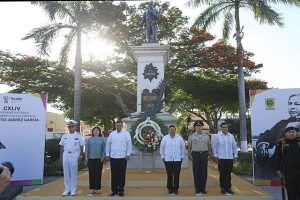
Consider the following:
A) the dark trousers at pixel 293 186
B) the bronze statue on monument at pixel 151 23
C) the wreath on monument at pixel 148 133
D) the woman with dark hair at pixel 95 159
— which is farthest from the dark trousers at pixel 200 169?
the bronze statue on monument at pixel 151 23

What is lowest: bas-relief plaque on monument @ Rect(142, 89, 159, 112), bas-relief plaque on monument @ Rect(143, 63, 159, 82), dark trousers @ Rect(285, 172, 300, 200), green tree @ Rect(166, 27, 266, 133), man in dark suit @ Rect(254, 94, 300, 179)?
dark trousers @ Rect(285, 172, 300, 200)

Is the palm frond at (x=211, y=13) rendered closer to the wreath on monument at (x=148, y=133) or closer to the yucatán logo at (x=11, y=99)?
the wreath on monument at (x=148, y=133)

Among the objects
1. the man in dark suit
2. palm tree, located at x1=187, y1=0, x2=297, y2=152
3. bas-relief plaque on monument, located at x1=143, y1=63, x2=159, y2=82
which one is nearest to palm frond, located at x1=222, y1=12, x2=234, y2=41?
palm tree, located at x1=187, y1=0, x2=297, y2=152

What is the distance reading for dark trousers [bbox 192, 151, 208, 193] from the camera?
811 centimetres

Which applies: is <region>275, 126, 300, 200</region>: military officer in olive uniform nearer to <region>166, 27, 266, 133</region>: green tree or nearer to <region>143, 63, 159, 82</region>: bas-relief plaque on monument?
<region>143, 63, 159, 82</region>: bas-relief plaque on monument

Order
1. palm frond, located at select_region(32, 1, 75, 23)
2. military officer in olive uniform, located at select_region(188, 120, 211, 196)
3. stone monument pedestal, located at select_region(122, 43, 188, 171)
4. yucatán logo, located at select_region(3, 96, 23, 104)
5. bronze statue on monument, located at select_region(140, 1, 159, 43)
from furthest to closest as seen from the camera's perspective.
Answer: palm frond, located at select_region(32, 1, 75, 23) → bronze statue on monument, located at select_region(140, 1, 159, 43) → stone monument pedestal, located at select_region(122, 43, 188, 171) → yucatán logo, located at select_region(3, 96, 23, 104) → military officer in olive uniform, located at select_region(188, 120, 211, 196)

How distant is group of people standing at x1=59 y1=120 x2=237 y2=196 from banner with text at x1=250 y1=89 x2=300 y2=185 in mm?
1910

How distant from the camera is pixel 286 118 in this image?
32.0 feet

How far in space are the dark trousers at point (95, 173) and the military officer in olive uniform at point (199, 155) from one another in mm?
2184

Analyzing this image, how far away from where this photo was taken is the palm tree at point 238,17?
17.8m

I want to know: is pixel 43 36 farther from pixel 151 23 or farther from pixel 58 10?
pixel 151 23

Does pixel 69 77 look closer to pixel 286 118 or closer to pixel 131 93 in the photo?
pixel 131 93

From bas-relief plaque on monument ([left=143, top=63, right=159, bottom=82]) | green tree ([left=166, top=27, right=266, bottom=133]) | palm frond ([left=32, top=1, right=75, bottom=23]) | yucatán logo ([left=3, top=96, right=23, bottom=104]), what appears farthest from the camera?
green tree ([left=166, top=27, right=266, bottom=133])

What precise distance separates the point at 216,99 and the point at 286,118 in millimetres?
15611
